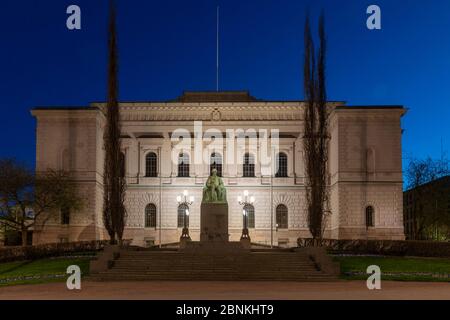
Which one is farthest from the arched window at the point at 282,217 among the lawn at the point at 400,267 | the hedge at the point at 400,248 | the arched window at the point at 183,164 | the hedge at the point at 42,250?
→ the lawn at the point at 400,267

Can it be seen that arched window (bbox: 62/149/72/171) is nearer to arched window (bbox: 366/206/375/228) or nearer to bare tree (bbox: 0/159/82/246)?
bare tree (bbox: 0/159/82/246)

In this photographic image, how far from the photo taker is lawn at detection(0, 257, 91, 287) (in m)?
29.5

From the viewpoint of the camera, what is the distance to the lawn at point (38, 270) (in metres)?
29.5

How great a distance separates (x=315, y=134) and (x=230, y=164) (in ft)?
98.6

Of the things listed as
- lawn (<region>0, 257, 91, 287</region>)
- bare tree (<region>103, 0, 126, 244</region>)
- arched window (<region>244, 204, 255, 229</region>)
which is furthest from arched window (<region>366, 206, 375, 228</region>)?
lawn (<region>0, 257, 91, 287</region>)

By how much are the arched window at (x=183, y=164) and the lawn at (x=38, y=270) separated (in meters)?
27.4

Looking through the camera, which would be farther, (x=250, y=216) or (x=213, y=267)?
(x=250, y=216)

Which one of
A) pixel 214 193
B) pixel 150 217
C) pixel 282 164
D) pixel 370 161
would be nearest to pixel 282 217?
pixel 282 164

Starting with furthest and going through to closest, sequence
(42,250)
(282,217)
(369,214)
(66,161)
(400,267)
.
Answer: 1. (282,217)
2. (66,161)
3. (369,214)
4. (42,250)
5. (400,267)

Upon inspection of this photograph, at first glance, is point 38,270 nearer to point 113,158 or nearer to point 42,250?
point 113,158

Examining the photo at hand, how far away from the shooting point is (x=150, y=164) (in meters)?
65.6

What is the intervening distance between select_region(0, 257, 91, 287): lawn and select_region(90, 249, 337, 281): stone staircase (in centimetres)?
253

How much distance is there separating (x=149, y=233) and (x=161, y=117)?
476 inches
